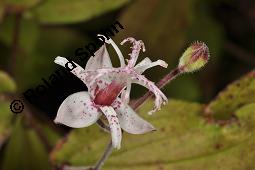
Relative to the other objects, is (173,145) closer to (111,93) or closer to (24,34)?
(111,93)

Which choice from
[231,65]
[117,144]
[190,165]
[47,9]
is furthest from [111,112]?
[231,65]

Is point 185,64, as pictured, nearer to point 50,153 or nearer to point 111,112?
point 111,112

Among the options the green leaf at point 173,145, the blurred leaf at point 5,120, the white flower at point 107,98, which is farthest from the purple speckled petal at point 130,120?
the blurred leaf at point 5,120

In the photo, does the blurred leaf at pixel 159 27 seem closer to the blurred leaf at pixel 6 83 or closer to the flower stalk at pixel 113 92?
the blurred leaf at pixel 6 83

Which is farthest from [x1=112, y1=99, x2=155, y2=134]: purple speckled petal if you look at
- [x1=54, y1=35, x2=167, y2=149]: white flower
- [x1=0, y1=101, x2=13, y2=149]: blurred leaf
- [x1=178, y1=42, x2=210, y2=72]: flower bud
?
[x1=0, y1=101, x2=13, y2=149]: blurred leaf

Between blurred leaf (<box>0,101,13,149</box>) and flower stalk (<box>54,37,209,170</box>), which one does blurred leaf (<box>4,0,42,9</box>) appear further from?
flower stalk (<box>54,37,209,170</box>)

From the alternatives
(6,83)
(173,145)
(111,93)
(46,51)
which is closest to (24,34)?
(46,51)
